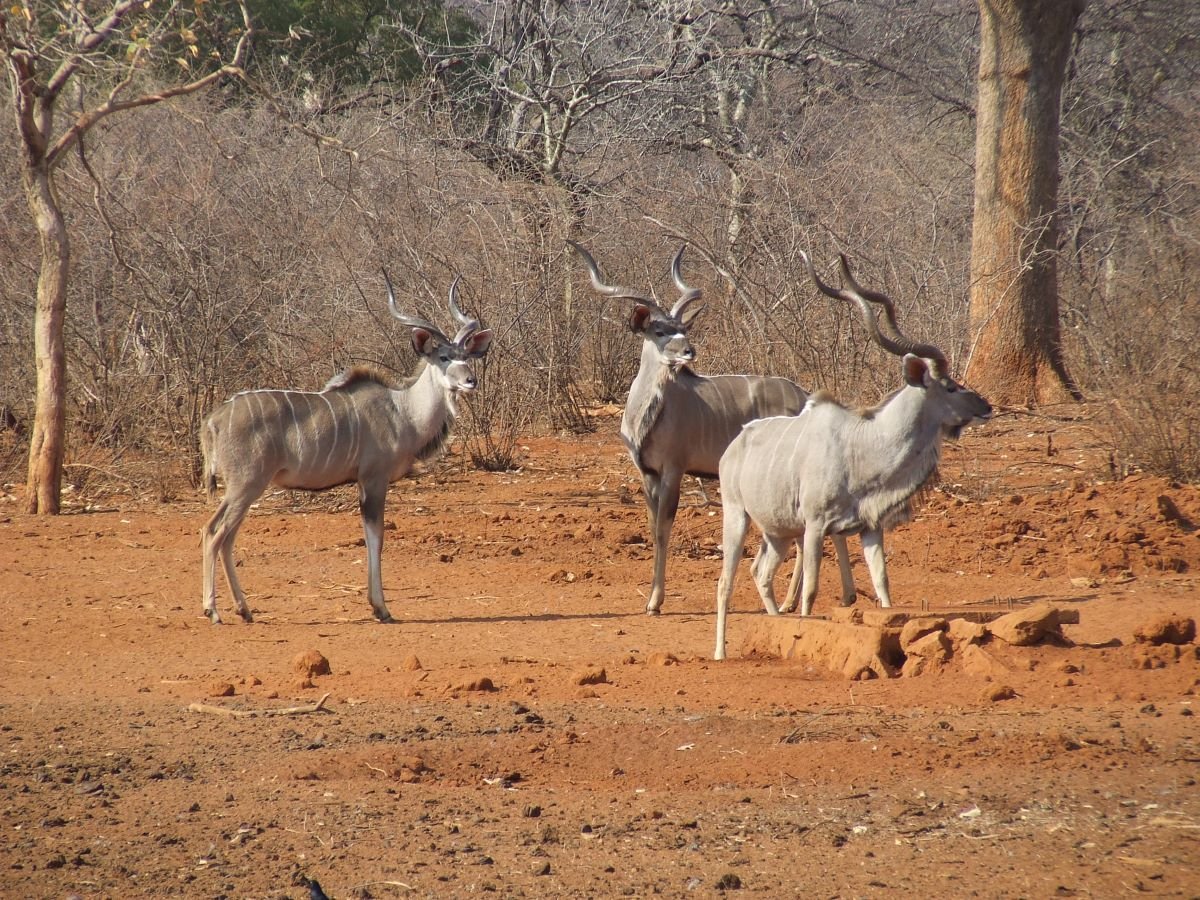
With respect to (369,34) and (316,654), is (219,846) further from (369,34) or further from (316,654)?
(369,34)

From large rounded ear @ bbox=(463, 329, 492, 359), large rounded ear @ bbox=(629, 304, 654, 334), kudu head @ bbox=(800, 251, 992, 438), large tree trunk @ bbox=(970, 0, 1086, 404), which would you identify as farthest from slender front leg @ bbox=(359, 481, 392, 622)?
large tree trunk @ bbox=(970, 0, 1086, 404)

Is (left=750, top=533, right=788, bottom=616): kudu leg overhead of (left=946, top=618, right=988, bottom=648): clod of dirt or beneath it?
overhead

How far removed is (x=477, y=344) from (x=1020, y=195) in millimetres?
6262

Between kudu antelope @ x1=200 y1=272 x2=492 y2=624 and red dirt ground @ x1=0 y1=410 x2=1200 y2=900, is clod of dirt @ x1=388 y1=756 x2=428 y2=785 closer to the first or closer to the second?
red dirt ground @ x1=0 y1=410 x2=1200 y2=900

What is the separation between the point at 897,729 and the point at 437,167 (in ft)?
34.3

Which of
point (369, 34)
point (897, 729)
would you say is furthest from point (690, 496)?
point (369, 34)

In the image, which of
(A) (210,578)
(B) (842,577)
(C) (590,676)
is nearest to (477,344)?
(A) (210,578)

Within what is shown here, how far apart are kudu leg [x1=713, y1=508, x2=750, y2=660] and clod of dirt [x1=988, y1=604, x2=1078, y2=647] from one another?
49.2 inches

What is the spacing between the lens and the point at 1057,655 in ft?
19.3

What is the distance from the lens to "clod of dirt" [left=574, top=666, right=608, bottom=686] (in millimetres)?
6070

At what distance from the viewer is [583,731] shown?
5.20 meters

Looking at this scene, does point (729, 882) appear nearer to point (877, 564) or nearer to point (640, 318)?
point (877, 564)

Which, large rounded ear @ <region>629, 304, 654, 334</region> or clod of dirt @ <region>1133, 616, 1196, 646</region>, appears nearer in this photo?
clod of dirt @ <region>1133, 616, 1196, 646</region>

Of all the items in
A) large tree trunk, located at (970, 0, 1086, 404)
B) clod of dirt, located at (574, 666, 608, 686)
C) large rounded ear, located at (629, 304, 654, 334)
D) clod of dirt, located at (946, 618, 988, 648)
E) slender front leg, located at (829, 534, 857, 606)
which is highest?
large tree trunk, located at (970, 0, 1086, 404)
